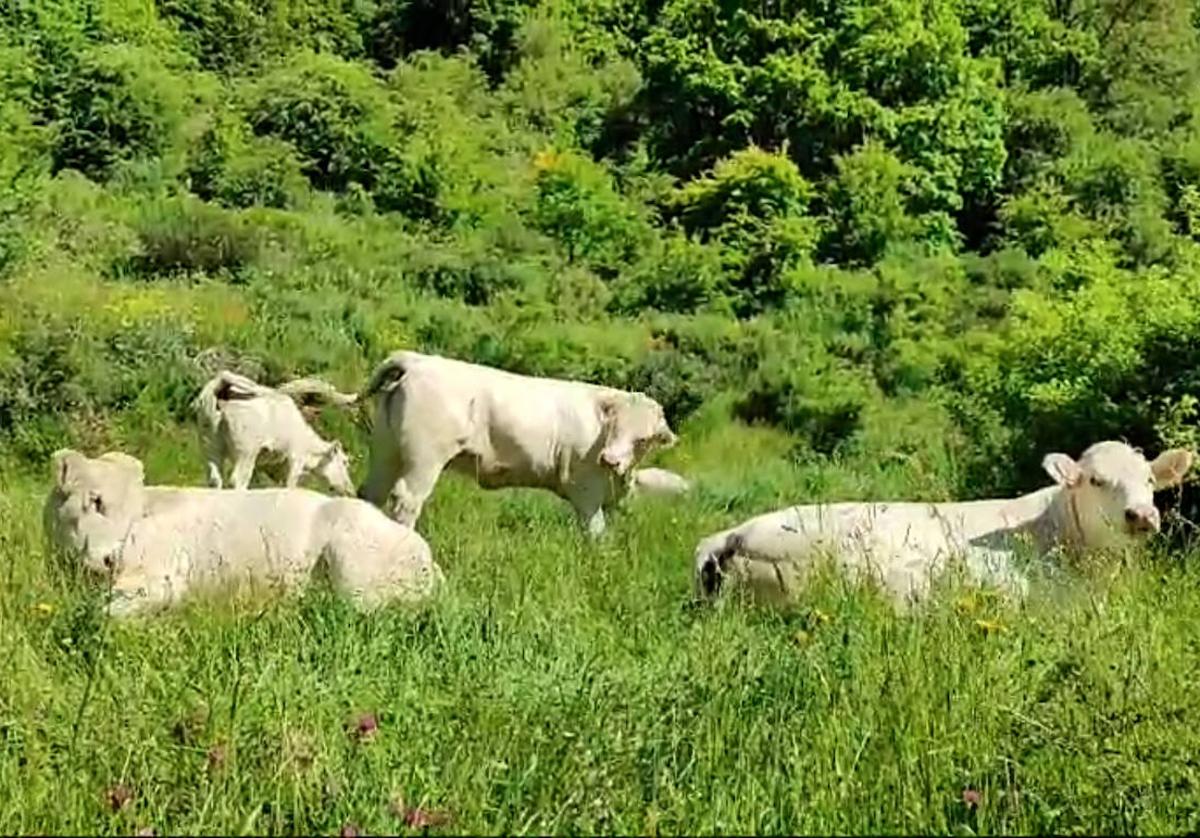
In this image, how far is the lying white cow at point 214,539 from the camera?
6613mm

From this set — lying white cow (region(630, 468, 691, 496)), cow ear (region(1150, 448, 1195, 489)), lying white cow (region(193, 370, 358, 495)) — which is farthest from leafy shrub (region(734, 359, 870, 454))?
cow ear (region(1150, 448, 1195, 489))

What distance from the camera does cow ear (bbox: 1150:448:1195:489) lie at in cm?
805

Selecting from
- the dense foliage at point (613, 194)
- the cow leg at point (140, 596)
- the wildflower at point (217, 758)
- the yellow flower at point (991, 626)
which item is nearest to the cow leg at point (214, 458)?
the dense foliage at point (613, 194)

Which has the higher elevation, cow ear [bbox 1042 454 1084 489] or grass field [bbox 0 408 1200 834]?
grass field [bbox 0 408 1200 834]

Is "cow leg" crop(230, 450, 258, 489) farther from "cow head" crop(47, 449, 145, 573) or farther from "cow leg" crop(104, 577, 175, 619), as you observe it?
"cow leg" crop(104, 577, 175, 619)

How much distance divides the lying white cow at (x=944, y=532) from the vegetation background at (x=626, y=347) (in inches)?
12.8

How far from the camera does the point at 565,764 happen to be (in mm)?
4215

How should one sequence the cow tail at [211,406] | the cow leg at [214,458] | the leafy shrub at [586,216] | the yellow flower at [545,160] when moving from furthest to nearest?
the yellow flower at [545,160]
the leafy shrub at [586,216]
the cow leg at [214,458]
the cow tail at [211,406]

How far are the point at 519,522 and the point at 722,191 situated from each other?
22.1m

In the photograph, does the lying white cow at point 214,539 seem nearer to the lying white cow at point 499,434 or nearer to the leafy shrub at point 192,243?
the lying white cow at point 499,434

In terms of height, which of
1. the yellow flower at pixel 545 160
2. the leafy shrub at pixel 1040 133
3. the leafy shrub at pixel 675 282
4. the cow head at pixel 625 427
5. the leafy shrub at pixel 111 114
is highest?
the cow head at pixel 625 427

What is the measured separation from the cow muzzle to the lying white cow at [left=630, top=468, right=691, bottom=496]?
5.86m

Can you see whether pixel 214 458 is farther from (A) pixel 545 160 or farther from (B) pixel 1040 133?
(B) pixel 1040 133

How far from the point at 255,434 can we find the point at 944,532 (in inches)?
264
